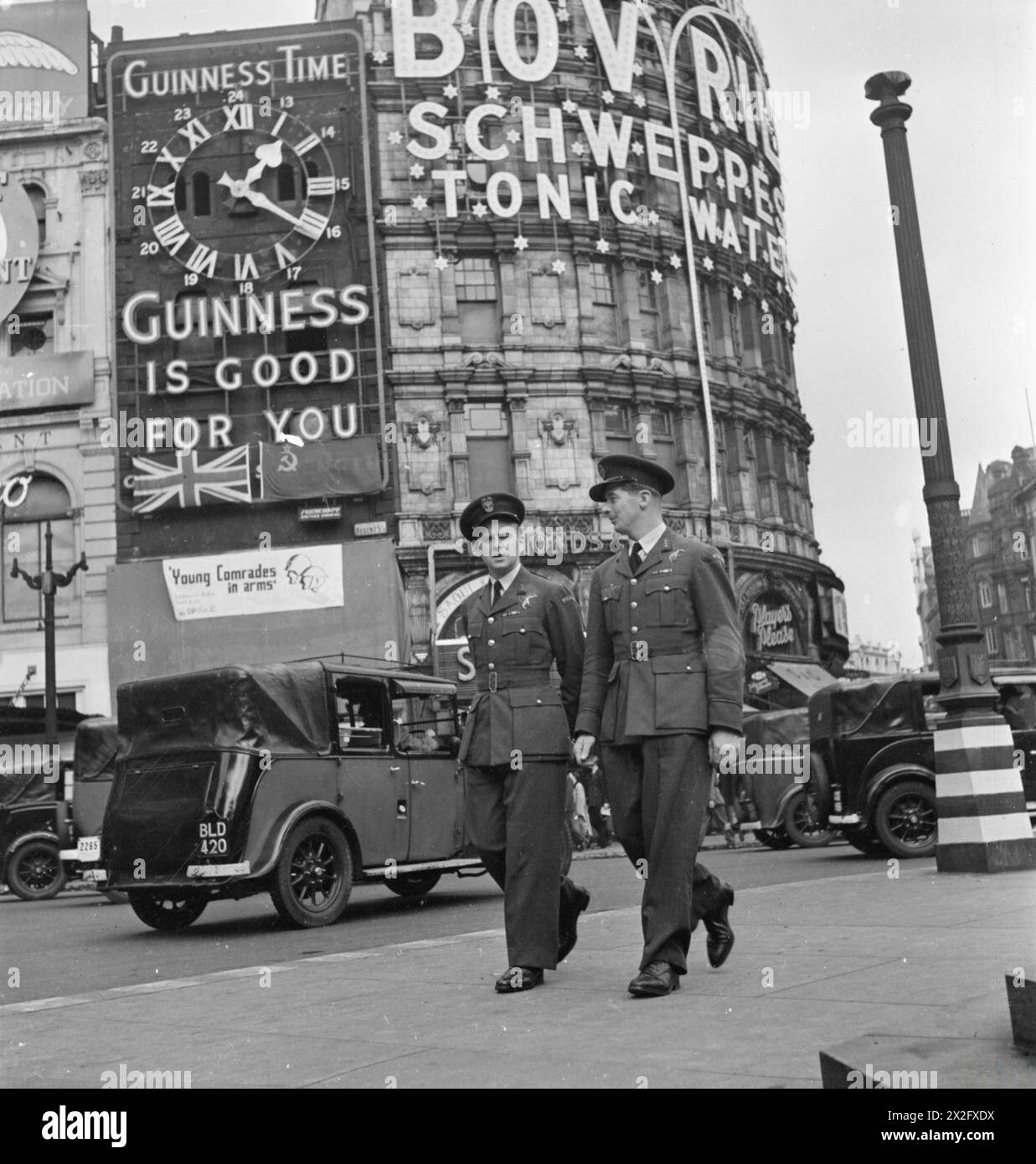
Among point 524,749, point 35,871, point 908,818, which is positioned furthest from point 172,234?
point 524,749

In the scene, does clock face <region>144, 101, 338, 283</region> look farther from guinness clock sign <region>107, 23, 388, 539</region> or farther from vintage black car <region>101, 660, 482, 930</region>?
vintage black car <region>101, 660, 482, 930</region>

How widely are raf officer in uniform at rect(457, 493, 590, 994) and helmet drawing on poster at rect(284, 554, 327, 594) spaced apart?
77.8ft

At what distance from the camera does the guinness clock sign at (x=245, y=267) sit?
100 ft

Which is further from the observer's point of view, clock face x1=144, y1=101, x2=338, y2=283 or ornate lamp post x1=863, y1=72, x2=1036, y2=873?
clock face x1=144, y1=101, x2=338, y2=283

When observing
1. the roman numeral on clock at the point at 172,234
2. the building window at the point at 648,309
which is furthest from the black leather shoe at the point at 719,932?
the roman numeral on clock at the point at 172,234

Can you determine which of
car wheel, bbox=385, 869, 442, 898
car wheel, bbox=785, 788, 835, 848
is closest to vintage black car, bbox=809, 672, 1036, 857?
car wheel, bbox=785, 788, 835, 848

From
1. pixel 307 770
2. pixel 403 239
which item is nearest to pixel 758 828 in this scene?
pixel 307 770

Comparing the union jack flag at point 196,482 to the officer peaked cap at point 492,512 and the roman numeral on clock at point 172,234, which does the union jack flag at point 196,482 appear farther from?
the officer peaked cap at point 492,512

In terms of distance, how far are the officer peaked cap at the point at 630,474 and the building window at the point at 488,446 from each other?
82.5ft

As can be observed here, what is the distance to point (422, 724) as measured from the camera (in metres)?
12.1

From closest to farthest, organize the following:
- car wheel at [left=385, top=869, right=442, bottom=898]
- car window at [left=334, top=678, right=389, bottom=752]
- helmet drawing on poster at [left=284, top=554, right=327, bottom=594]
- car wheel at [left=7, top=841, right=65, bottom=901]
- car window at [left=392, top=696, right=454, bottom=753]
→ car window at [left=334, top=678, right=389, bottom=752], car window at [left=392, top=696, right=454, bottom=753], car wheel at [left=385, top=869, right=442, bottom=898], car wheel at [left=7, top=841, right=65, bottom=901], helmet drawing on poster at [left=284, top=554, right=327, bottom=594]

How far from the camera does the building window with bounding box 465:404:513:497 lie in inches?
1223
